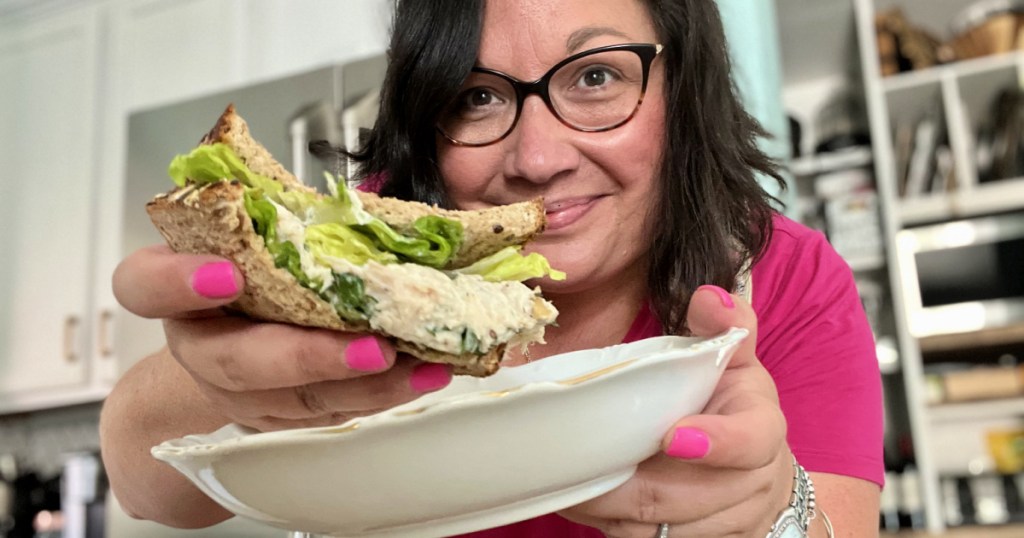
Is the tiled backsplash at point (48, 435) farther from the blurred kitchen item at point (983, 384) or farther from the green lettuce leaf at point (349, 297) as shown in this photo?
the green lettuce leaf at point (349, 297)

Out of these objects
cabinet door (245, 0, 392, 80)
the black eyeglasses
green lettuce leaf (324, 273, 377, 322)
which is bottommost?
green lettuce leaf (324, 273, 377, 322)

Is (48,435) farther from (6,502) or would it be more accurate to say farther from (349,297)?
(349,297)

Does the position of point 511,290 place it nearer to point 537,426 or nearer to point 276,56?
point 537,426

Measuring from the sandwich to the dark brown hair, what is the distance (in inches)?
16.7

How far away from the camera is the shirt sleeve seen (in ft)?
2.66

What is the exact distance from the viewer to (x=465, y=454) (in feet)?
1.40

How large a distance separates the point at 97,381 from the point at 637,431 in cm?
273

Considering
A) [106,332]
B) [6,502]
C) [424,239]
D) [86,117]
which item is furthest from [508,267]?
[6,502]

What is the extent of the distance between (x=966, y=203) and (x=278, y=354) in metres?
2.30

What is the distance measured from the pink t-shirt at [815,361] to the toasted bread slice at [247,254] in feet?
1.51

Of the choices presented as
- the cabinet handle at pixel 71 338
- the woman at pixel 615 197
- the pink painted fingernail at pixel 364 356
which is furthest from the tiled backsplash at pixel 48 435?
the pink painted fingernail at pixel 364 356

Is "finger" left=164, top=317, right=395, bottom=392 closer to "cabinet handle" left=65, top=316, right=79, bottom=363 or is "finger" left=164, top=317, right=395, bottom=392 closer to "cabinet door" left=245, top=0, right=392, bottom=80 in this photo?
"cabinet door" left=245, top=0, right=392, bottom=80

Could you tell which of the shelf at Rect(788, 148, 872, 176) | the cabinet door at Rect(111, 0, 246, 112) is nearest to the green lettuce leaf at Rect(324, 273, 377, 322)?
the shelf at Rect(788, 148, 872, 176)

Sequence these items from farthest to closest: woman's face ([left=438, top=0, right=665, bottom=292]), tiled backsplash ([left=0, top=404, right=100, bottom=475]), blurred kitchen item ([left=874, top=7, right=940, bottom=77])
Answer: tiled backsplash ([left=0, top=404, right=100, bottom=475]), blurred kitchen item ([left=874, top=7, right=940, bottom=77]), woman's face ([left=438, top=0, right=665, bottom=292])
